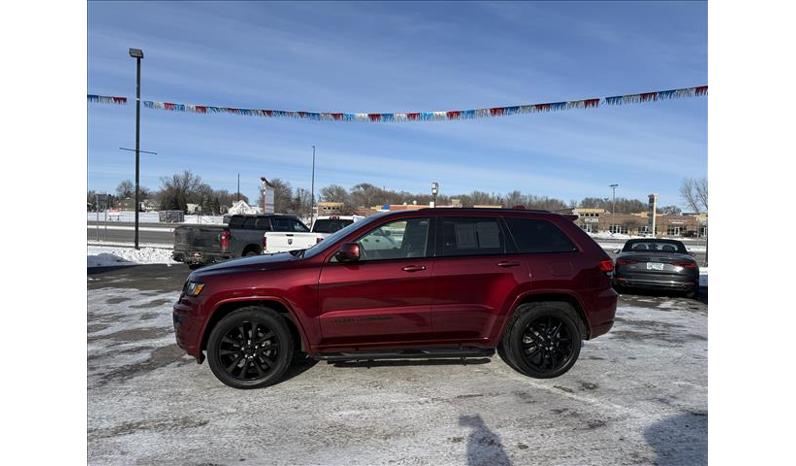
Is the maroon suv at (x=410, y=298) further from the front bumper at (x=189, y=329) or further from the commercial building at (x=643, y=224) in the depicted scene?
the commercial building at (x=643, y=224)

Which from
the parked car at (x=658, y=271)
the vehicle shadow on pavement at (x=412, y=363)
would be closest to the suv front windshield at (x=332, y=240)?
the vehicle shadow on pavement at (x=412, y=363)

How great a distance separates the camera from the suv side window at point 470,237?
5070mm

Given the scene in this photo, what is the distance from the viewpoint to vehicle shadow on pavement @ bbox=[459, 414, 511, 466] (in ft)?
11.0

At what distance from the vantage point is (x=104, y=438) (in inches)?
145

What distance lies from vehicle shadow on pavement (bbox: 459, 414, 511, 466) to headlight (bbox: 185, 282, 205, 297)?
9.04 ft

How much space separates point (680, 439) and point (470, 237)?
2545mm

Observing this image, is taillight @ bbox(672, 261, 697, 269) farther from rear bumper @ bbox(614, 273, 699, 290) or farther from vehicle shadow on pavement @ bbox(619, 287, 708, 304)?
vehicle shadow on pavement @ bbox(619, 287, 708, 304)

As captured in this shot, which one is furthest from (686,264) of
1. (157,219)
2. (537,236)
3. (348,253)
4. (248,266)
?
(157,219)

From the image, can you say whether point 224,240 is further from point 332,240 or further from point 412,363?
point 412,363

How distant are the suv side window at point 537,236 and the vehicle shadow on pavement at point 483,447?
200 cm

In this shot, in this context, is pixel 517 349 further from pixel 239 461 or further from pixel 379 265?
pixel 239 461

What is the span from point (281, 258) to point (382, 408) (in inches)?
74.7

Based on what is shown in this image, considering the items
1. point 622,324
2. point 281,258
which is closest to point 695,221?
point 622,324

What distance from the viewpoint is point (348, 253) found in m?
4.65
